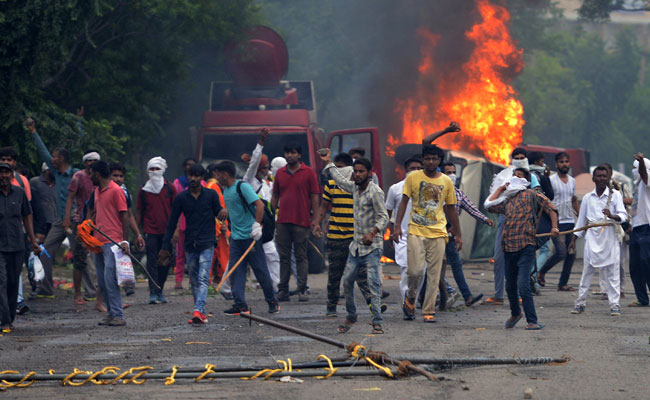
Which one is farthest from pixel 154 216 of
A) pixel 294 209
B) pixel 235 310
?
pixel 235 310

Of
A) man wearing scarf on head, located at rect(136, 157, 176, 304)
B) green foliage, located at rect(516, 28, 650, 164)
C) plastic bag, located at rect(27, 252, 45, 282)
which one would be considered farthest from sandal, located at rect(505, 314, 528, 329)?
green foliage, located at rect(516, 28, 650, 164)

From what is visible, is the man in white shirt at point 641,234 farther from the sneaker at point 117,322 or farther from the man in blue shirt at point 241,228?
the sneaker at point 117,322

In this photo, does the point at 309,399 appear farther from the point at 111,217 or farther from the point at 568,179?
the point at 568,179

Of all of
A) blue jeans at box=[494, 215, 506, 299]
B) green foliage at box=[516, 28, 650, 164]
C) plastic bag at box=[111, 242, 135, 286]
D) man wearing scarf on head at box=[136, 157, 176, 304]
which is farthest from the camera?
green foliage at box=[516, 28, 650, 164]

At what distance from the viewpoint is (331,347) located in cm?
814

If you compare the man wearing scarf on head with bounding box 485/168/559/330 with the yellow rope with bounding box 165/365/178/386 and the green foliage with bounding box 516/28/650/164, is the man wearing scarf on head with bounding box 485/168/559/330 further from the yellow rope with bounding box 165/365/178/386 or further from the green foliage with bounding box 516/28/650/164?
the green foliage with bounding box 516/28/650/164

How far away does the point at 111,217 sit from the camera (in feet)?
33.1

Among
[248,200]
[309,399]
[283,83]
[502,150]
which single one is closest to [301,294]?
[248,200]

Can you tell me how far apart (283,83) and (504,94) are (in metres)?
8.39

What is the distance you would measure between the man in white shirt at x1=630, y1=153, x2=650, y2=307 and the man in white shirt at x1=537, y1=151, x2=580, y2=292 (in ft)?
6.39

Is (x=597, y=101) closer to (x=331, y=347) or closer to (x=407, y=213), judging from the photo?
(x=407, y=213)

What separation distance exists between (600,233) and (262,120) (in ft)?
27.0

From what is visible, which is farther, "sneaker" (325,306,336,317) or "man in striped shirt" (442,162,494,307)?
"man in striped shirt" (442,162,494,307)

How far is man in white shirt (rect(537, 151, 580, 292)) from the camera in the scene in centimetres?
1368
